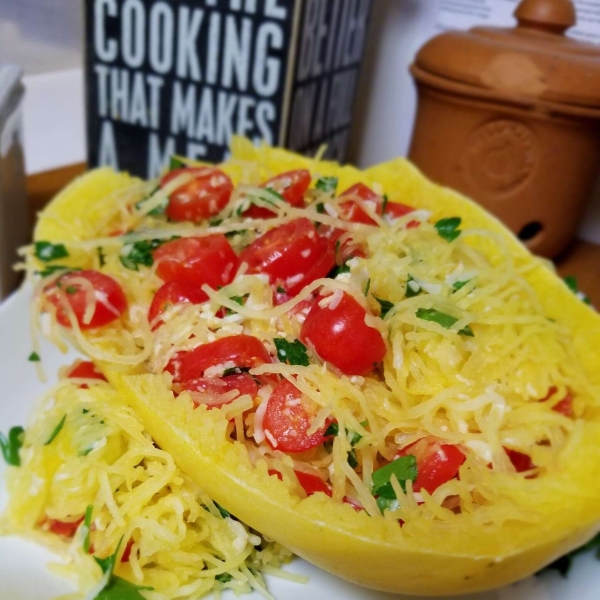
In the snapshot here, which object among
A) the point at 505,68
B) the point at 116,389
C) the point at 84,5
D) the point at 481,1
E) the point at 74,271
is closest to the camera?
the point at 116,389

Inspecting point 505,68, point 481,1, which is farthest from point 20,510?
point 481,1

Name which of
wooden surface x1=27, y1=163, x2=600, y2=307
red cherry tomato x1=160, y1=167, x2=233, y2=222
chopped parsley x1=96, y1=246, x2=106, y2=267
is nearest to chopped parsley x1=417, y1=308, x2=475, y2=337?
red cherry tomato x1=160, y1=167, x2=233, y2=222

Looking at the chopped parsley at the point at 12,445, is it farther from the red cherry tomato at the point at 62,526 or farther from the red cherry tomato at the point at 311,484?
the red cherry tomato at the point at 311,484

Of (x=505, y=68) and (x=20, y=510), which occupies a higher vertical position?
(x=505, y=68)

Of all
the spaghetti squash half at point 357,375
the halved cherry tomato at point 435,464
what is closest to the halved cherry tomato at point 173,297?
the spaghetti squash half at point 357,375

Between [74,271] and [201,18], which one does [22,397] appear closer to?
[74,271]
